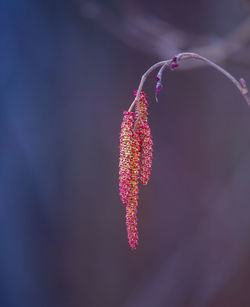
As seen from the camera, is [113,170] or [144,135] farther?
[113,170]

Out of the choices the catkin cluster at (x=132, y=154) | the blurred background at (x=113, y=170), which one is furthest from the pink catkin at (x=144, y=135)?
the blurred background at (x=113, y=170)

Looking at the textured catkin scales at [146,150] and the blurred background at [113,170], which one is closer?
the textured catkin scales at [146,150]

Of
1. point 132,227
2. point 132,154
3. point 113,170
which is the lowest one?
point 113,170

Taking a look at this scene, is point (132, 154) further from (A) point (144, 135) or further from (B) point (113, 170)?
(B) point (113, 170)

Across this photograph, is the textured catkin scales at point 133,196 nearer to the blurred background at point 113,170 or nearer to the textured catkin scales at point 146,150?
the textured catkin scales at point 146,150

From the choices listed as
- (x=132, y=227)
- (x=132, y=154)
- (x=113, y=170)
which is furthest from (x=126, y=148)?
(x=113, y=170)
